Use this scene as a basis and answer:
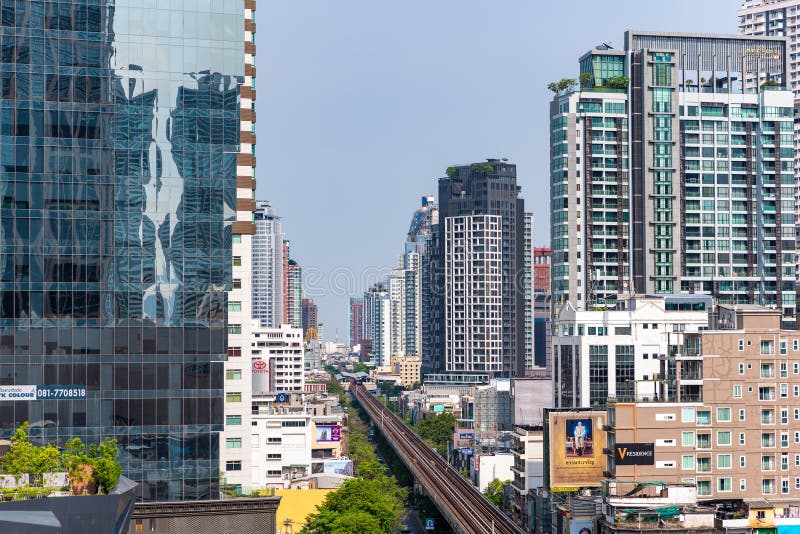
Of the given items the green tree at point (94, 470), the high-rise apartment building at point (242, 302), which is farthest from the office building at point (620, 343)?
the green tree at point (94, 470)

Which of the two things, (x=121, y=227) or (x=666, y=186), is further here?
(x=666, y=186)

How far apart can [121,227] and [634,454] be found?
124 ft

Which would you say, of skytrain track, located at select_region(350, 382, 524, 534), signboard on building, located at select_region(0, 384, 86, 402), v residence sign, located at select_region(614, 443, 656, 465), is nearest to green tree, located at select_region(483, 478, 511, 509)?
skytrain track, located at select_region(350, 382, 524, 534)

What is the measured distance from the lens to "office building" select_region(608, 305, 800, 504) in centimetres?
8431

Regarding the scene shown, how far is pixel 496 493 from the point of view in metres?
145

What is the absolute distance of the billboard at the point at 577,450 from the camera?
96.8 m

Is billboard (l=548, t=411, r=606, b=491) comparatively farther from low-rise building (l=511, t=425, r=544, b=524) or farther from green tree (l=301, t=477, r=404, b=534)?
low-rise building (l=511, t=425, r=544, b=524)

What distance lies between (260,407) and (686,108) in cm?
6153

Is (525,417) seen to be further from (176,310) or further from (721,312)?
(176,310)

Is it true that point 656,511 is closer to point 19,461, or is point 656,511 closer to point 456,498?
point 19,461

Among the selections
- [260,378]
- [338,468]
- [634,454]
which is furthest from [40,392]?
[260,378]

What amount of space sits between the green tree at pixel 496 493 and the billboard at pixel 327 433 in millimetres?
20132

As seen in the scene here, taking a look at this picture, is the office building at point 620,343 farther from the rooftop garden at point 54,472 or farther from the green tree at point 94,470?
the rooftop garden at point 54,472

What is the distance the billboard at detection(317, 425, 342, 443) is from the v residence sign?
253ft
